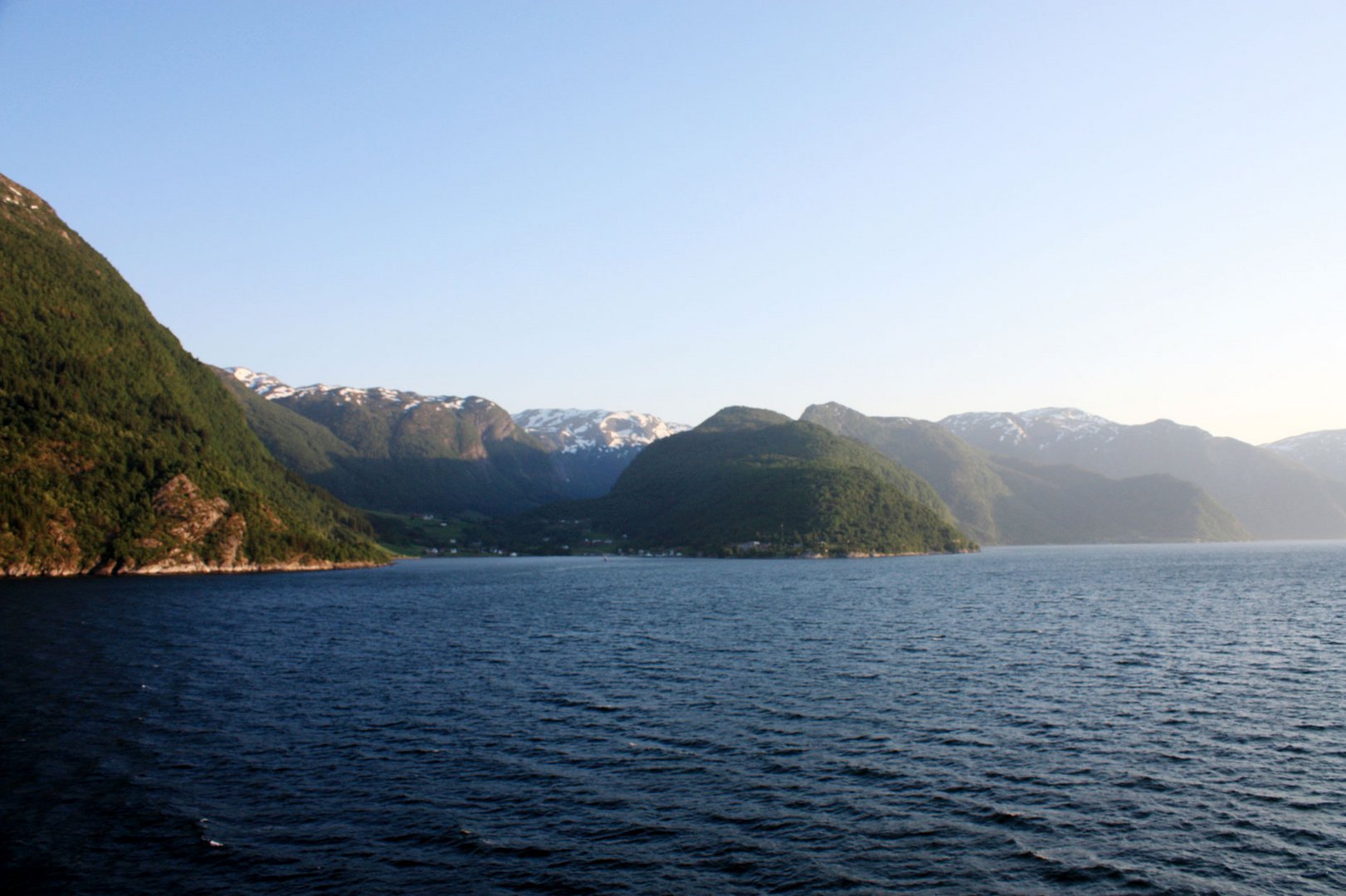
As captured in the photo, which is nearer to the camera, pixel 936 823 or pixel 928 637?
pixel 936 823

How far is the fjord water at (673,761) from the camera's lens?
100 ft

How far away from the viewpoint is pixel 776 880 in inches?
1152

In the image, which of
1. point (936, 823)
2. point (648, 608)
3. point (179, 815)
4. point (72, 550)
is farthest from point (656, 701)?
point (72, 550)

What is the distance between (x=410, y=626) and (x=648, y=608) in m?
37.7

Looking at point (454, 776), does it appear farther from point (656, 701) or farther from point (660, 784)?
point (656, 701)

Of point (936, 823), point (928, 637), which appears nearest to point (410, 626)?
point (928, 637)

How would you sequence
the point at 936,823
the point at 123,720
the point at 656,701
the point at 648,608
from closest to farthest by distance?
1. the point at 936,823
2. the point at 123,720
3. the point at 656,701
4. the point at 648,608

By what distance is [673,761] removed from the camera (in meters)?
43.5

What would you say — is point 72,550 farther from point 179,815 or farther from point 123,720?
point 179,815

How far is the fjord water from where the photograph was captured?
3048 centimetres

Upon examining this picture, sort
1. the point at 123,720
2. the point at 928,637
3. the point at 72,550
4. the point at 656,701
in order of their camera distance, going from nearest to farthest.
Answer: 1. the point at 123,720
2. the point at 656,701
3. the point at 928,637
4. the point at 72,550

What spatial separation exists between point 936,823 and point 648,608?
3658 inches

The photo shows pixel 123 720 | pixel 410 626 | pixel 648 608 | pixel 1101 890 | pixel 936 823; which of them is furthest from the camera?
pixel 648 608

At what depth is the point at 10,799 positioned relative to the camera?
119ft
